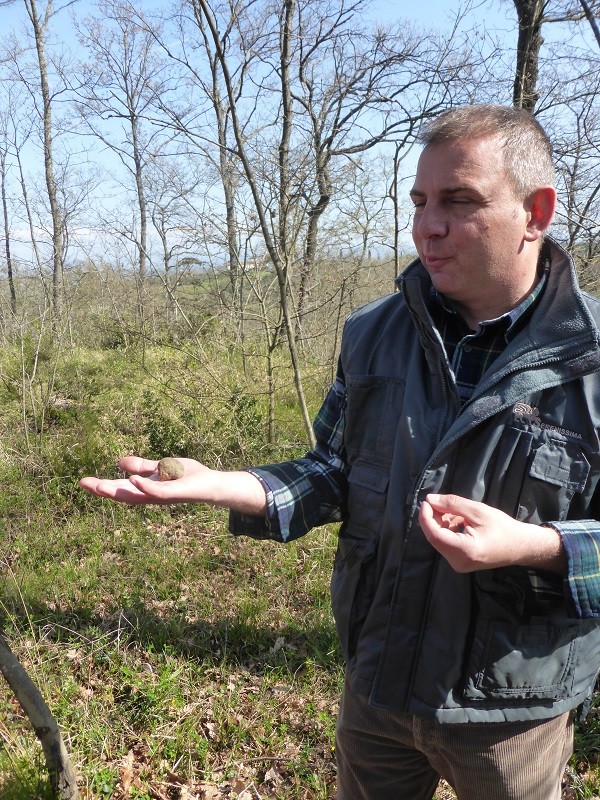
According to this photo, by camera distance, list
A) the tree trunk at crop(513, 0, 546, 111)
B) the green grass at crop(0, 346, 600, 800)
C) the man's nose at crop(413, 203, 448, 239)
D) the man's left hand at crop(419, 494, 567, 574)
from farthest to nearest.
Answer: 1. the tree trunk at crop(513, 0, 546, 111)
2. the green grass at crop(0, 346, 600, 800)
3. the man's nose at crop(413, 203, 448, 239)
4. the man's left hand at crop(419, 494, 567, 574)

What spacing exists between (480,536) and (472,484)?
23 centimetres

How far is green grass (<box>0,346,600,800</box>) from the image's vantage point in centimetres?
267

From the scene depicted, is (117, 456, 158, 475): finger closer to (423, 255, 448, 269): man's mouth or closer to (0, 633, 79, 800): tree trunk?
(423, 255, 448, 269): man's mouth

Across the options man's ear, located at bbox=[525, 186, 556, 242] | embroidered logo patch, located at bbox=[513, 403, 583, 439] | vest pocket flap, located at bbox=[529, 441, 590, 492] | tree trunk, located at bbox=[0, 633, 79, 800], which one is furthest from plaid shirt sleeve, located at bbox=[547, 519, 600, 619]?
tree trunk, located at bbox=[0, 633, 79, 800]

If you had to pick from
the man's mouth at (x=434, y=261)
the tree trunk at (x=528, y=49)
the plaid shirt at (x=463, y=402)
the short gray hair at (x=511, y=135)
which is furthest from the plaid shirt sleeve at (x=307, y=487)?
the tree trunk at (x=528, y=49)

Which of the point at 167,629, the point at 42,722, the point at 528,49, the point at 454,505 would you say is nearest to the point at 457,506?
the point at 454,505

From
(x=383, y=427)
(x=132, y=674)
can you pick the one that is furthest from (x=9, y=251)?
(x=383, y=427)

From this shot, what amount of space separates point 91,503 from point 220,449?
132cm

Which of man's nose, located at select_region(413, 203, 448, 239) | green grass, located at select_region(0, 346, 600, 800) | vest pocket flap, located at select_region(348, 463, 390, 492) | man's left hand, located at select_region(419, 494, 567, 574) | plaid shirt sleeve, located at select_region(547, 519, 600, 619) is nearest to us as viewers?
man's left hand, located at select_region(419, 494, 567, 574)

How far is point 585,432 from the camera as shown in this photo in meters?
1.23

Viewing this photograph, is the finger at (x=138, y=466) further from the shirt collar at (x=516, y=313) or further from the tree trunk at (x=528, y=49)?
the tree trunk at (x=528, y=49)

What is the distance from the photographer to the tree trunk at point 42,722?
76.4 inches

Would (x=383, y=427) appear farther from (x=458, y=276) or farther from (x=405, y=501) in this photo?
(x=458, y=276)

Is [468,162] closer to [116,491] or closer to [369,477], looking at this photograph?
[369,477]
